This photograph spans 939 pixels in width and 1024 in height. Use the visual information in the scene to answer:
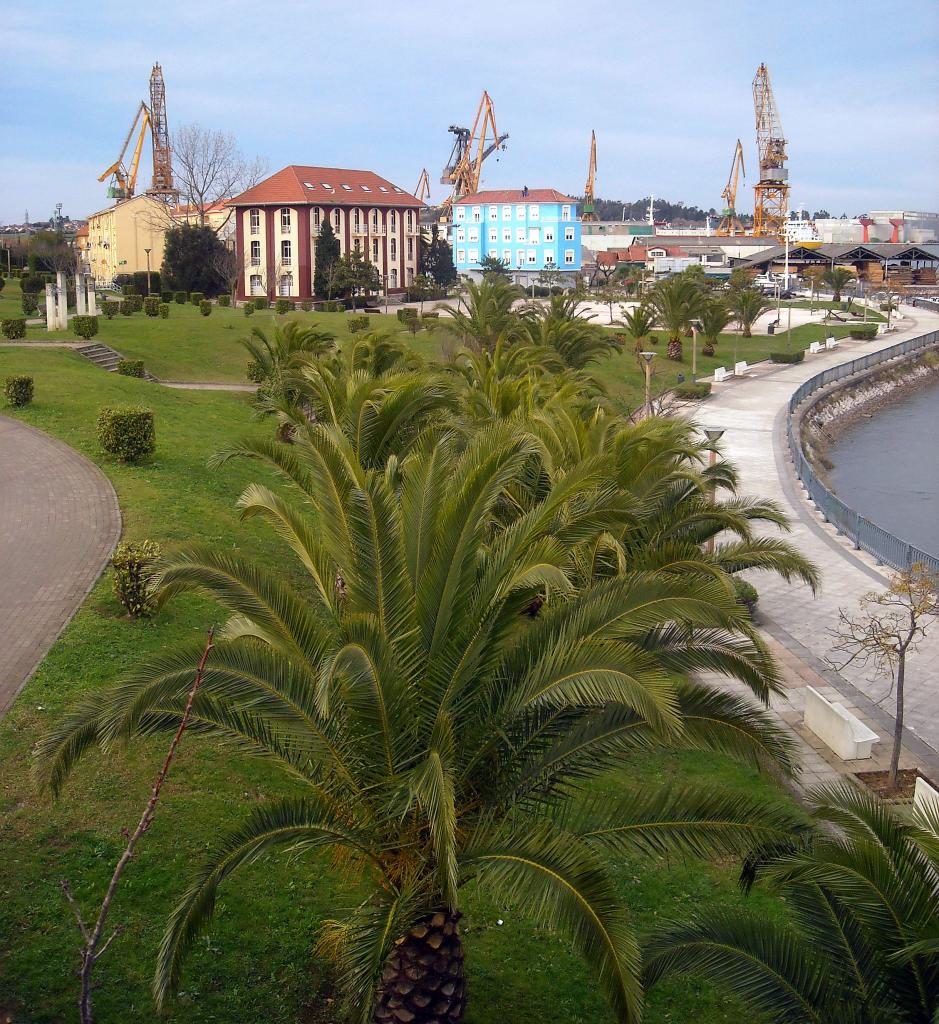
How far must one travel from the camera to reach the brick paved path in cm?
1046

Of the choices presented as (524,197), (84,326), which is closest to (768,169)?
(524,197)

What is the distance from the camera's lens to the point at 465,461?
6.95 meters

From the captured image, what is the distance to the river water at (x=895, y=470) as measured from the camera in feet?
87.5

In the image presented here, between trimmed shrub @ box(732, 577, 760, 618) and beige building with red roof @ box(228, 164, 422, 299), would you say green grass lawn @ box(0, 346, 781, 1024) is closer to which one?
trimmed shrub @ box(732, 577, 760, 618)

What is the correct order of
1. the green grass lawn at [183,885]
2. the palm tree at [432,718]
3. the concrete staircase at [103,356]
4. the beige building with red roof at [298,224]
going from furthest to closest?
the beige building with red roof at [298,224] → the concrete staircase at [103,356] → the green grass lawn at [183,885] → the palm tree at [432,718]

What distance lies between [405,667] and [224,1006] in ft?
7.69

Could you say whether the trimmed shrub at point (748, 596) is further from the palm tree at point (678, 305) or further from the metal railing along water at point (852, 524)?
the palm tree at point (678, 305)

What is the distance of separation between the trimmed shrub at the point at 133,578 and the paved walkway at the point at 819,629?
6.76 meters

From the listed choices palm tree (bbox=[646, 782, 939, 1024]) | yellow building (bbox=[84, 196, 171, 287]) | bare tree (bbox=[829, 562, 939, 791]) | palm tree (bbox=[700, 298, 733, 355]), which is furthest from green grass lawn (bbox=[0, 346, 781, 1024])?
yellow building (bbox=[84, 196, 171, 287])

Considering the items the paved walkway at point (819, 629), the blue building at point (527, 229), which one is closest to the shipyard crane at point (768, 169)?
the blue building at point (527, 229)

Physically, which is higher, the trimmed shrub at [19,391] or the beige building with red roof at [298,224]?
the beige building with red roof at [298,224]

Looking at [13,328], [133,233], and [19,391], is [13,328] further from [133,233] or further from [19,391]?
[133,233]

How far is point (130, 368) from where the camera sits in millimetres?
26734

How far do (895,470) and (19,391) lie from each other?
2540 centimetres
